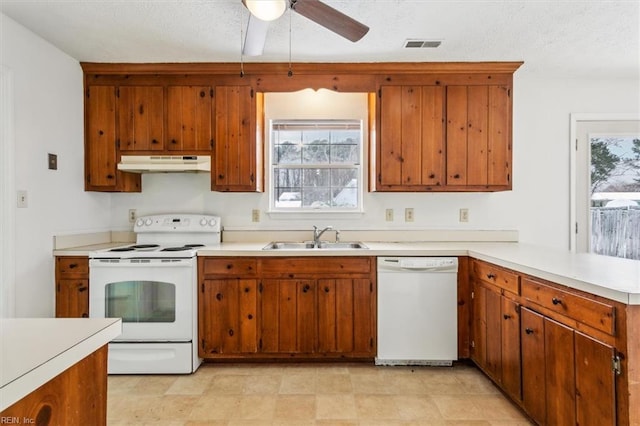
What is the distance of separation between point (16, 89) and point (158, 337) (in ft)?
6.52

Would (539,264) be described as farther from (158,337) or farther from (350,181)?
(158,337)

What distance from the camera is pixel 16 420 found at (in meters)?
0.69

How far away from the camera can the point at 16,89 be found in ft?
7.76

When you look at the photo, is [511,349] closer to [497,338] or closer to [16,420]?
[497,338]

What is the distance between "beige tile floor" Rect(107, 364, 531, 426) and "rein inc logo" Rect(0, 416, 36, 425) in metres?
1.55

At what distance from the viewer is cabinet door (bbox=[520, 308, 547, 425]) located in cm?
184

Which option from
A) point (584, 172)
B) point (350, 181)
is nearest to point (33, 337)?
point (350, 181)

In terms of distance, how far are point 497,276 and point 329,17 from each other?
1903 millimetres

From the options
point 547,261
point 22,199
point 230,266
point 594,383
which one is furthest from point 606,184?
point 22,199

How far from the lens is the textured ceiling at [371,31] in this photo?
7.14ft

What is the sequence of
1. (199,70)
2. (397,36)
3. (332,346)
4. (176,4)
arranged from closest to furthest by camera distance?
(176,4) → (397,36) → (332,346) → (199,70)

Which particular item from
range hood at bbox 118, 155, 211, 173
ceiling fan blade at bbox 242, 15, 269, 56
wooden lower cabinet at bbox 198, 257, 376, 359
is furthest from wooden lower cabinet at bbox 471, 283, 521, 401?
range hood at bbox 118, 155, 211, 173

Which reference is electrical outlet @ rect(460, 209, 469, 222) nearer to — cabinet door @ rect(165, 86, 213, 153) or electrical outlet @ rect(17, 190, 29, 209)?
cabinet door @ rect(165, 86, 213, 153)

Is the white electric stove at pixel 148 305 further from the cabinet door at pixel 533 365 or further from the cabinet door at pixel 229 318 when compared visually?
the cabinet door at pixel 533 365
